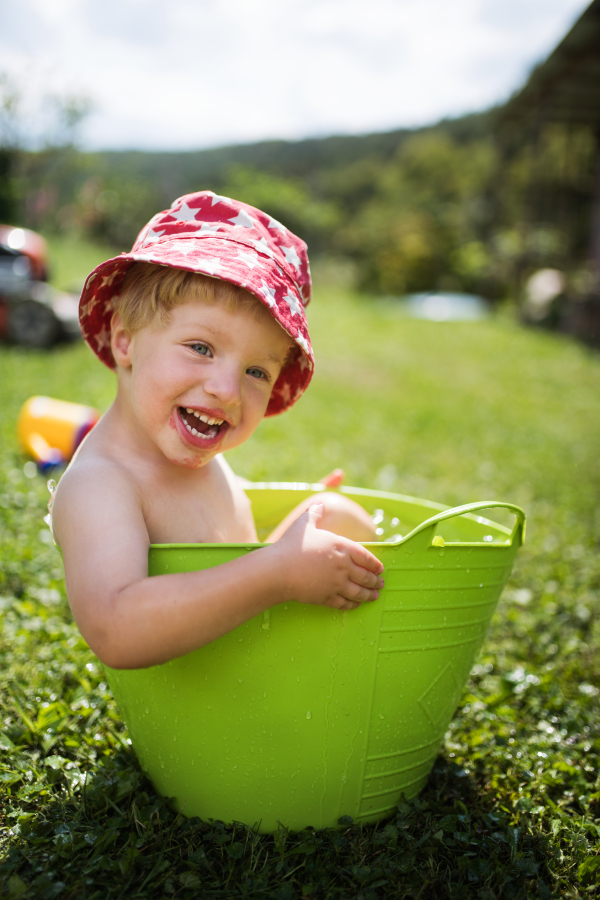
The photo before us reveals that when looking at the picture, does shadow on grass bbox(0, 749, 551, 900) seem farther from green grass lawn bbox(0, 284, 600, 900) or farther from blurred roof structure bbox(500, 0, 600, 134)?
blurred roof structure bbox(500, 0, 600, 134)

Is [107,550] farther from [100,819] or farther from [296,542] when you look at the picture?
[100,819]

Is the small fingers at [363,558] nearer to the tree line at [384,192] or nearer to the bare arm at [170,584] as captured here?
the bare arm at [170,584]

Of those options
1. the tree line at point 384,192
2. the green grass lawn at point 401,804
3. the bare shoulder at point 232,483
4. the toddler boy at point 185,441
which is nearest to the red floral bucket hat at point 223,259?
the toddler boy at point 185,441

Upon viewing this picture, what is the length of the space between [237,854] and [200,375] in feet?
2.63

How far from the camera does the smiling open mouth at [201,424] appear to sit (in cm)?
115

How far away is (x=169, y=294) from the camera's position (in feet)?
3.72

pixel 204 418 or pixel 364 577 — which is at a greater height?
pixel 204 418

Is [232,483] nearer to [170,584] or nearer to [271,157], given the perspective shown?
[170,584]

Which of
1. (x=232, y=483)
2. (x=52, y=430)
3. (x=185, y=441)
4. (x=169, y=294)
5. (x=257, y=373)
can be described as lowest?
(x=52, y=430)

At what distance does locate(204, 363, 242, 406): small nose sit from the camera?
1095mm

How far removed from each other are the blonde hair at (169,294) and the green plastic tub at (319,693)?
0.41 metres

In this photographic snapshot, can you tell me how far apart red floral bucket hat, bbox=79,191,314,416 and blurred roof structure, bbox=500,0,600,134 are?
761 centimetres

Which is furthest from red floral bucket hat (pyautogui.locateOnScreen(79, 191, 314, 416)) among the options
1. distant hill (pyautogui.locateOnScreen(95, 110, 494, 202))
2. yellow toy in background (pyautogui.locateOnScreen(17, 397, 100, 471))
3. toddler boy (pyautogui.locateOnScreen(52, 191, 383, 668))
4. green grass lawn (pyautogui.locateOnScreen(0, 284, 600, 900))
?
distant hill (pyautogui.locateOnScreen(95, 110, 494, 202))

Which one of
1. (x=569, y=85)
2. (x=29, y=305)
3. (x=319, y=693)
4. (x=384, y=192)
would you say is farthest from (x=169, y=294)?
(x=384, y=192)
